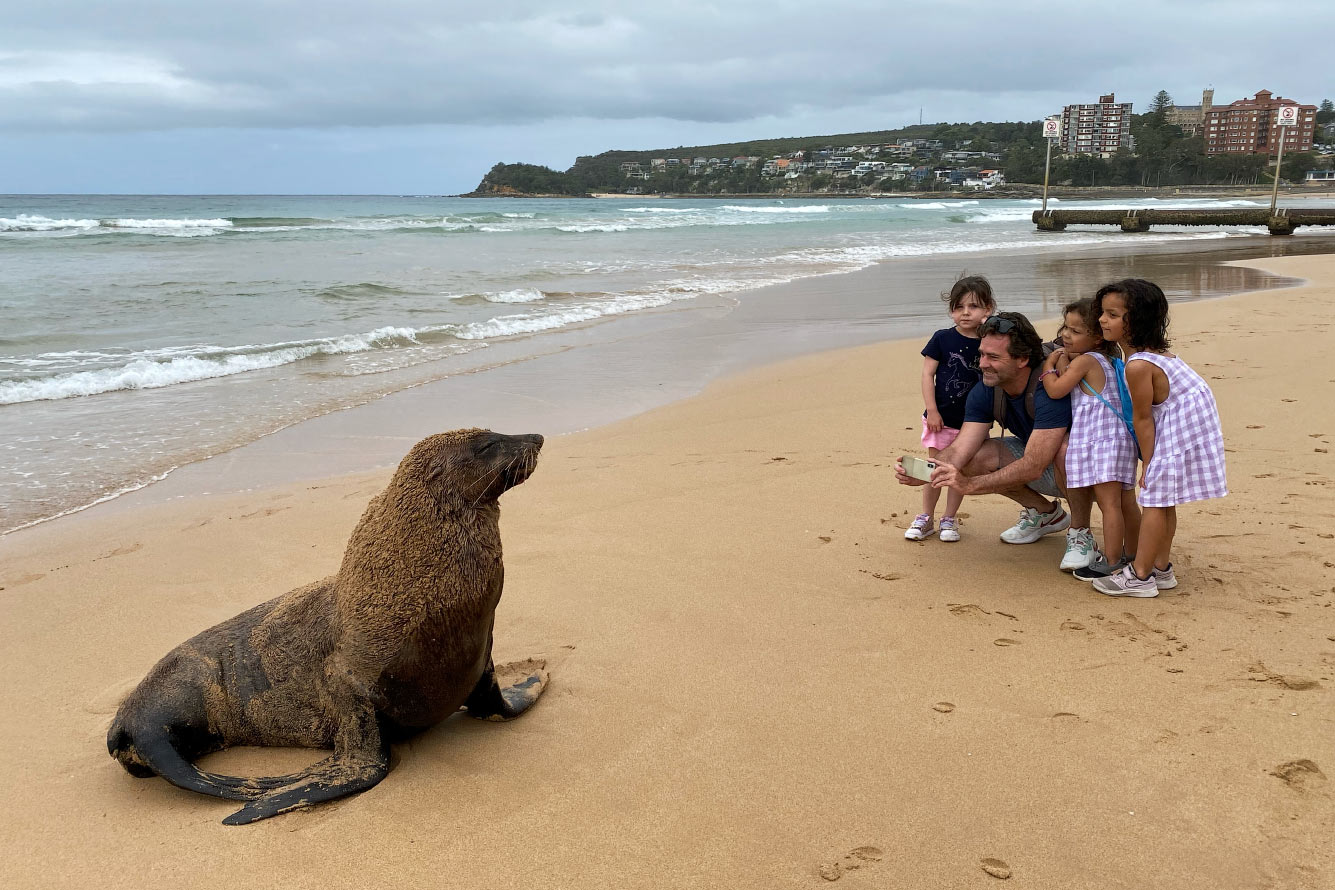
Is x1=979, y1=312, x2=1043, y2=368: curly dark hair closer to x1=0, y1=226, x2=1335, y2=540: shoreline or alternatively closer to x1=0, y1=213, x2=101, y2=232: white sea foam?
x1=0, y1=226, x2=1335, y2=540: shoreline

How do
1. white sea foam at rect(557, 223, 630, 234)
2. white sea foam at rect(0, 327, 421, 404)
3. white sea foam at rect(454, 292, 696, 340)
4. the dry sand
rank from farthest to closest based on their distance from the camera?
white sea foam at rect(557, 223, 630, 234), white sea foam at rect(454, 292, 696, 340), white sea foam at rect(0, 327, 421, 404), the dry sand

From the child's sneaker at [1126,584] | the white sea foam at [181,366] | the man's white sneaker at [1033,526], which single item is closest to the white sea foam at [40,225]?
the white sea foam at [181,366]

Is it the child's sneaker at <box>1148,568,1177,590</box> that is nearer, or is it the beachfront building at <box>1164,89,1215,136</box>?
the child's sneaker at <box>1148,568,1177,590</box>

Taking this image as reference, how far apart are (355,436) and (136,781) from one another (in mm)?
4974

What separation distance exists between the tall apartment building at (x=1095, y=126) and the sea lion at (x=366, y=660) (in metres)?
179

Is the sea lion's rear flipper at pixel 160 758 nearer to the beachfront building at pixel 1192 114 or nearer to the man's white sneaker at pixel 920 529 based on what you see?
the man's white sneaker at pixel 920 529

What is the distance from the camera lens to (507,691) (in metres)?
3.76

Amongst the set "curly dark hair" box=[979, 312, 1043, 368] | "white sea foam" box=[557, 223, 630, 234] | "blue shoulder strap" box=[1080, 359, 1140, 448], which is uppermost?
"curly dark hair" box=[979, 312, 1043, 368]

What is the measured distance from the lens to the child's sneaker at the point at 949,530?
5262 mm

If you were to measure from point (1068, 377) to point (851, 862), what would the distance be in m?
2.80

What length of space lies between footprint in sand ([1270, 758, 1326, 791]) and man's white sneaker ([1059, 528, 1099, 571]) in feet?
5.78

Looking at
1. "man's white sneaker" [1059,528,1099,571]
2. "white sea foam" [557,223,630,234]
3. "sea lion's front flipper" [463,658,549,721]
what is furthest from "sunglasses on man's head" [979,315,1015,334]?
"white sea foam" [557,223,630,234]

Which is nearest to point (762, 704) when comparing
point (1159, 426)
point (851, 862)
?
point (851, 862)

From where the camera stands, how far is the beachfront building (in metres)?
160
